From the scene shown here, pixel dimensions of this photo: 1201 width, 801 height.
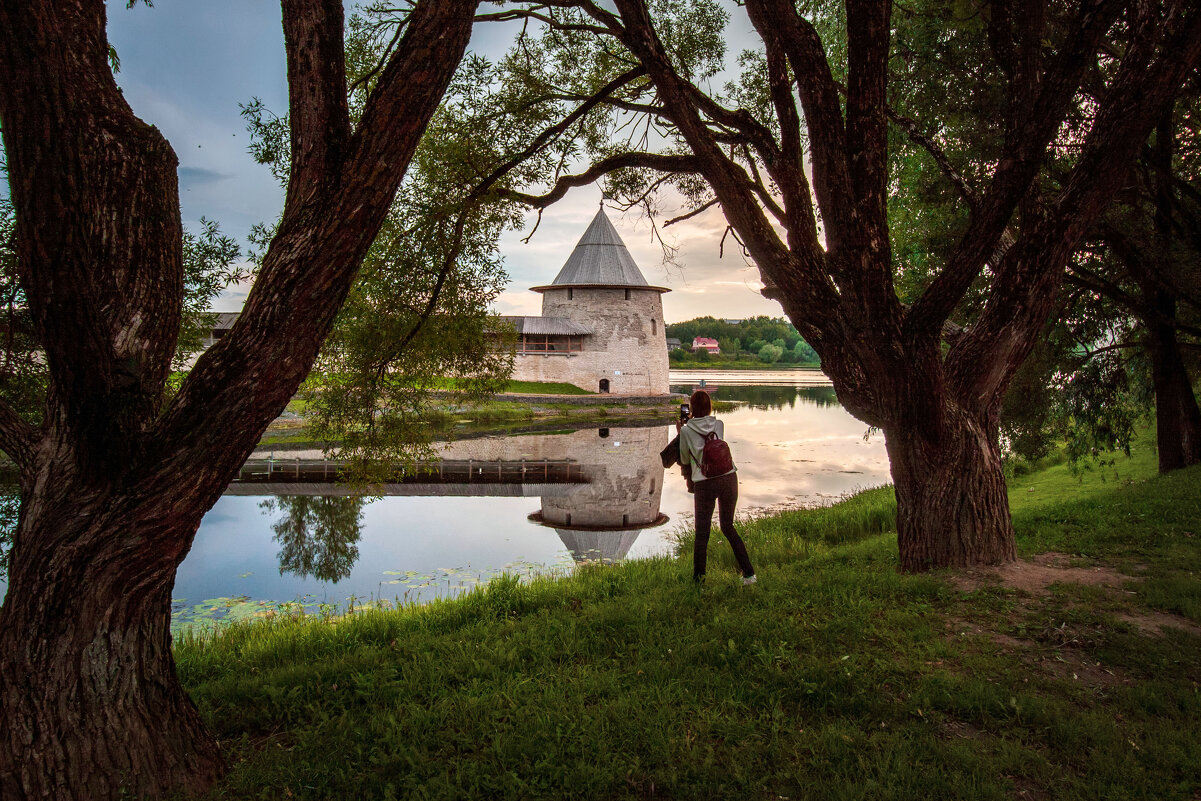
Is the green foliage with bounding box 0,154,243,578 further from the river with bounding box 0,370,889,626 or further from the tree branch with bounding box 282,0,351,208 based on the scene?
the river with bounding box 0,370,889,626

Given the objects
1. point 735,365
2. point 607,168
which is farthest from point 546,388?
point 735,365

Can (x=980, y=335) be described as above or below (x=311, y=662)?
above

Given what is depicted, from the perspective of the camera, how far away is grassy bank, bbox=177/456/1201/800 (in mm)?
2652

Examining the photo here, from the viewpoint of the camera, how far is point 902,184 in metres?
8.91

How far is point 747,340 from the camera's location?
9569 centimetres

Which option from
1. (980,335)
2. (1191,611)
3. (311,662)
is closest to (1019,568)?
(1191,611)

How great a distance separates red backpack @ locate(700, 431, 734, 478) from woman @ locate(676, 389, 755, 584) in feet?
0.06

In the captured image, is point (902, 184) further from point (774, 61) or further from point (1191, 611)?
point (1191, 611)

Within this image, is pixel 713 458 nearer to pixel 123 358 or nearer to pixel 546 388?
pixel 123 358

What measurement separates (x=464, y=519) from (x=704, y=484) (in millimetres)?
7051

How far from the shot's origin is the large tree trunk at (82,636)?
8.14 feet

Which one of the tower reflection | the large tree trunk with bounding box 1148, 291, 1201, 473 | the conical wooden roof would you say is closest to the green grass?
the conical wooden roof

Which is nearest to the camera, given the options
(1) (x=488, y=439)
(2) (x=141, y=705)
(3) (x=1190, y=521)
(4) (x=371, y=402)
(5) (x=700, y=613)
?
(2) (x=141, y=705)

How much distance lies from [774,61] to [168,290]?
3984 millimetres
